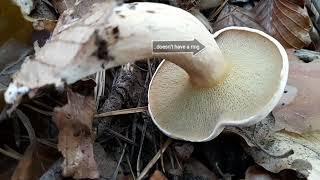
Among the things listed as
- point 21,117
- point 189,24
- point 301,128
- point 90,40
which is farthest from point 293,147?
point 21,117

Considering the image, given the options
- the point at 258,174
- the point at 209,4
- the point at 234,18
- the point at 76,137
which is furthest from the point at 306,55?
the point at 76,137

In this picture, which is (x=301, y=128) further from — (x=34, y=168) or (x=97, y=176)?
(x=34, y=168)

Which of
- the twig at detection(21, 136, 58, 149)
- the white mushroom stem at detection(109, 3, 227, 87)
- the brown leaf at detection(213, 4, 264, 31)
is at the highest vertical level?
the white mushroom stem at detection(109, 3, 227, 87)

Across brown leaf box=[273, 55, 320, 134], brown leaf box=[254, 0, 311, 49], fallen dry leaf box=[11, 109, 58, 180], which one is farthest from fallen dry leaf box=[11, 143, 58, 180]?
brown leaf box=[254, 0, 311, 49]

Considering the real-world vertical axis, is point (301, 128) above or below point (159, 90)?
below

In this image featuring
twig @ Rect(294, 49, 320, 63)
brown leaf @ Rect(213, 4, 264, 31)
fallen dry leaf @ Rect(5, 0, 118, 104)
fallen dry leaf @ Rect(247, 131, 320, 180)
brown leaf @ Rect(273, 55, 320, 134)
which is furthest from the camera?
brown leaf @ Rect(213, 4, 264, 31)

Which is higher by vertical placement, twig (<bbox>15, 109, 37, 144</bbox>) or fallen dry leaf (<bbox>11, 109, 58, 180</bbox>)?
twig (<bbox>15, 109, 37, 144</bbox>)

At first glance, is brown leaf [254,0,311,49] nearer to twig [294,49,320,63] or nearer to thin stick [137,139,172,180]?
twig [294,49,320,63]

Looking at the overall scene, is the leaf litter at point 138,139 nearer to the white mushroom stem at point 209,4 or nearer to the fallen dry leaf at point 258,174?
the fallen dry leaf at point 258,174
